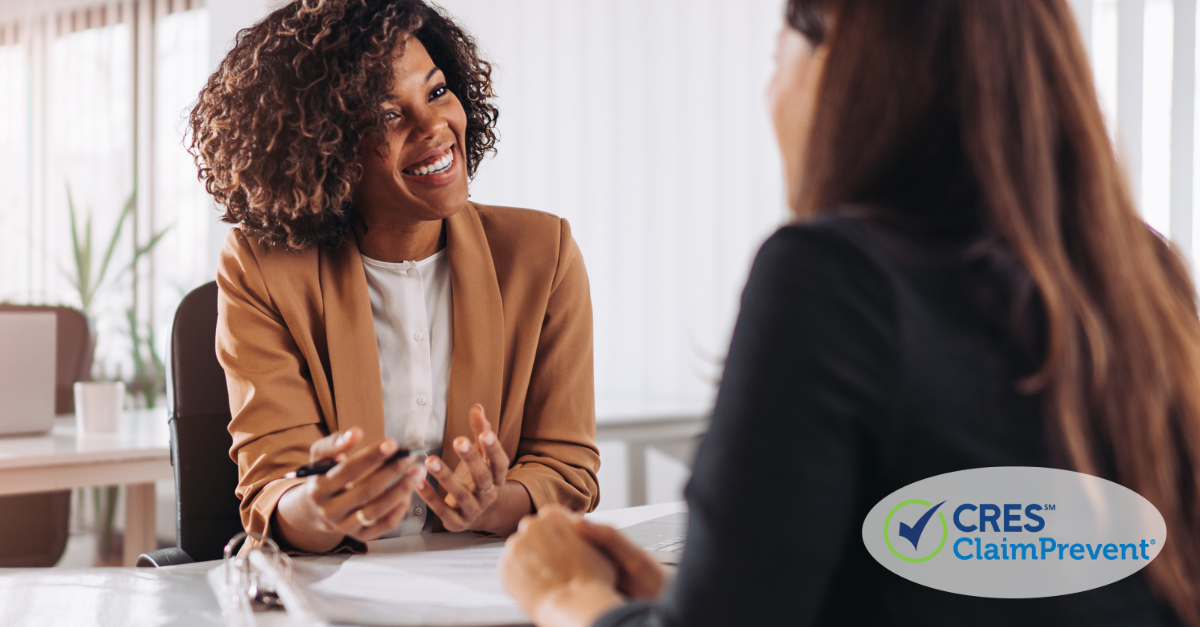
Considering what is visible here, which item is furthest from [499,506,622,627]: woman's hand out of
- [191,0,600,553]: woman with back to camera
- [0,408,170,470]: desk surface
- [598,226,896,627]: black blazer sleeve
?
[0,408,170,470]: desk surface

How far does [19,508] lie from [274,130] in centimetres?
178

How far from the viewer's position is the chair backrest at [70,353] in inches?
107

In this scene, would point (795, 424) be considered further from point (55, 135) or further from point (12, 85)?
point (12, 85)

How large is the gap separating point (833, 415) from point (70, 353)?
289cm

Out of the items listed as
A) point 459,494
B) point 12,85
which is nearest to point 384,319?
point 459,494

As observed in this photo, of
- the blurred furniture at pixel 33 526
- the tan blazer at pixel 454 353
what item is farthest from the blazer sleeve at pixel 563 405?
the blurred furniture at pixel 33 526

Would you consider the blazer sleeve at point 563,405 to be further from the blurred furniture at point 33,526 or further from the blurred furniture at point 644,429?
the blurred furniture at point 33,526

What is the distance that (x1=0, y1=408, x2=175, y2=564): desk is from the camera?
1812 mm

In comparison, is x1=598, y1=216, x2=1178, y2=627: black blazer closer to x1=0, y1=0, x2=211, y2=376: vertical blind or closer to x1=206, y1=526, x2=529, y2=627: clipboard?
x1=206, y1=526, x2=529, y2=627: clipboard

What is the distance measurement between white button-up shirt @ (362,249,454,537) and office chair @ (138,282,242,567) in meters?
0.25

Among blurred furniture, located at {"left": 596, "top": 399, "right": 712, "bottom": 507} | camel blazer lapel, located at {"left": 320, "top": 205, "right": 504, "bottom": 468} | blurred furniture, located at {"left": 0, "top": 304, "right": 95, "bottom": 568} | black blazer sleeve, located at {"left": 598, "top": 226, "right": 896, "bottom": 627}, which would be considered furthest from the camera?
blurred furniture, located at {"left": 596, "top": 399, "right": 712, "bottom": 507}

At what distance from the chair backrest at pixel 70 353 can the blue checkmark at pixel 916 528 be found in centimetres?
283

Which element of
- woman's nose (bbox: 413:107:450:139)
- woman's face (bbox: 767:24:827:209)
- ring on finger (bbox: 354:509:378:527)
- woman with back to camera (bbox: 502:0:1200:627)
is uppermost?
woman's nose (bbox: 413:107:450:139)

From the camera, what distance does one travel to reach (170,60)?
13.5 feet
